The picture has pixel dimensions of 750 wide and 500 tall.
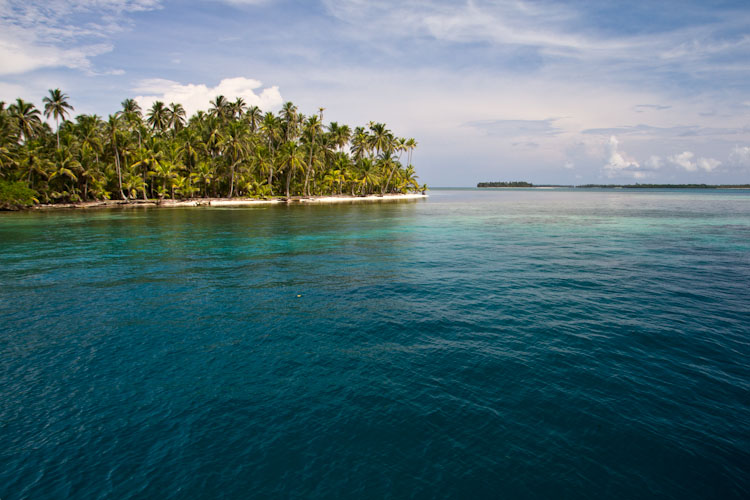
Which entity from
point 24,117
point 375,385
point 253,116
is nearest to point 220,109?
point 253,116

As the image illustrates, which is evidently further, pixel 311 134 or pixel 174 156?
pixel 311 134

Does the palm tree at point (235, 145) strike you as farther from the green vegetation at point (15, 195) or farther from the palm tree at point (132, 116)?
the green vegetation at point (15, 195)

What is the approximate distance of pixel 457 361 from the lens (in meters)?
11.1

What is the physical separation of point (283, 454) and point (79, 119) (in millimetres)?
110698

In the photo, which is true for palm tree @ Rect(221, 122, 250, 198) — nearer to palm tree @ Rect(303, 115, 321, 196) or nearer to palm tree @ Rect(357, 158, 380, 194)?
palm tree @ Rect(303, 115, 321, 196)

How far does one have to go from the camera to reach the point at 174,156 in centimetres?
8606

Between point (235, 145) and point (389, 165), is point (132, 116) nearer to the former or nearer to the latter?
point (235, 145)

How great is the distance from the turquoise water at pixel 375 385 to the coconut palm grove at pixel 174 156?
6723 centimetres

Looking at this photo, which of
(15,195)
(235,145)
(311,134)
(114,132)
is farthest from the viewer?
(311,134)

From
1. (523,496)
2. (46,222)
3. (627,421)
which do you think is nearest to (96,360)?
(523,496)

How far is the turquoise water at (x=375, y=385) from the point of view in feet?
22.7

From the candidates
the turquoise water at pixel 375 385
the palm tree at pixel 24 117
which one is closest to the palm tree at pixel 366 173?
the palm tree at pixel 24 117

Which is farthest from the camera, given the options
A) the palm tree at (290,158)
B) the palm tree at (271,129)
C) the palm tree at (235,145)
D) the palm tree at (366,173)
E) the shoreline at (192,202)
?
the palm tree at (366,173)

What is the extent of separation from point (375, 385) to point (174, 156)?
91069mm
